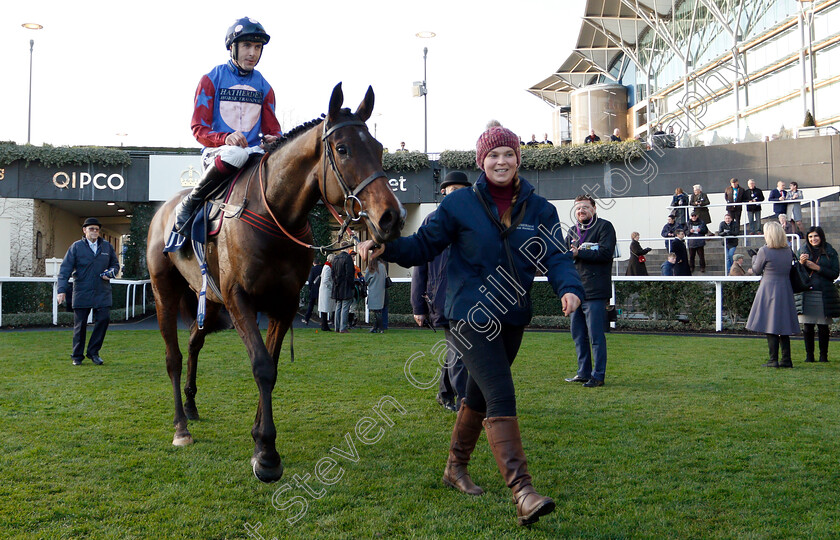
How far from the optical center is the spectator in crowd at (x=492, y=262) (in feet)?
9.12

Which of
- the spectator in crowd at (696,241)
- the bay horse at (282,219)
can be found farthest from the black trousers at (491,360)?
the spectator in crowd at (696,241)

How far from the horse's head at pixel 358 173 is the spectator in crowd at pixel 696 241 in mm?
14054

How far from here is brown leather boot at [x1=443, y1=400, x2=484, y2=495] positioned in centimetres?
313

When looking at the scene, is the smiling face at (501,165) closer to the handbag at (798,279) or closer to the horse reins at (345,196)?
the horse reins at (345,196)

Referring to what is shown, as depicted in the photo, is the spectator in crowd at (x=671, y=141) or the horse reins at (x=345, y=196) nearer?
the horse reins at (x=345, y=196)

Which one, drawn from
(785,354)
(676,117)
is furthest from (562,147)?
(785,354)

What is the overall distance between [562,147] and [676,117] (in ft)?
32.7

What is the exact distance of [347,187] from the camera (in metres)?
3.12

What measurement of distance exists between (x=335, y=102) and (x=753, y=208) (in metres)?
15.9

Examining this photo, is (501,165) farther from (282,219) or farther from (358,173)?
(282,219)

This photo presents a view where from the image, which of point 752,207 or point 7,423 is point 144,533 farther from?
point 752,207

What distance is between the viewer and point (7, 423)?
4.53 m

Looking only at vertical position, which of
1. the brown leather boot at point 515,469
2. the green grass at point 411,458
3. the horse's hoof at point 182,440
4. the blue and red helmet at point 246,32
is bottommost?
the green grass at point 411,458

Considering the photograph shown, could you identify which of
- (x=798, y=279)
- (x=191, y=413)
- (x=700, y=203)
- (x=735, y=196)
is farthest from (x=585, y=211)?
(x=735, y=196)
